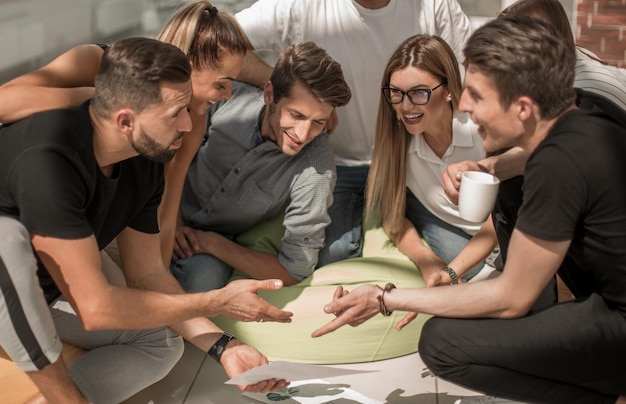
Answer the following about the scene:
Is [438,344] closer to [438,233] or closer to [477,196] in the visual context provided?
[477,196]

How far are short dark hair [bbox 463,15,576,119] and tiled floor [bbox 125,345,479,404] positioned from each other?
106 cm

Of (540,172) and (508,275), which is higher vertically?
(540,172)

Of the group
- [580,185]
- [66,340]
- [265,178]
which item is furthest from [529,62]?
[66,340]

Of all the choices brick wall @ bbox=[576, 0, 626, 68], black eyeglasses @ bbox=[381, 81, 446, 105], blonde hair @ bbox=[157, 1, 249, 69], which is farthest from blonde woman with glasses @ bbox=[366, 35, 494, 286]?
brick wall @ bbox=[576, 0, 626, 68]

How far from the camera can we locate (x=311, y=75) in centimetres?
308

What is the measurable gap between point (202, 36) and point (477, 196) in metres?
1.09

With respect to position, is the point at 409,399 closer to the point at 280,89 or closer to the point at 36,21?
the point at 280,89

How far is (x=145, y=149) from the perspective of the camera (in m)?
2.47

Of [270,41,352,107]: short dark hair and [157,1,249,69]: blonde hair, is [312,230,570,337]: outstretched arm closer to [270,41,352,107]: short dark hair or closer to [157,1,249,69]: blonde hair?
[270,41,352,107]: short dark hair

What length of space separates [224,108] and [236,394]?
1110mm

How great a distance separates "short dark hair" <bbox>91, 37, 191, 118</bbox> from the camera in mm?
2383

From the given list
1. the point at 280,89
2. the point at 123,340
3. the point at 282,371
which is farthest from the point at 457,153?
the point at 123,340

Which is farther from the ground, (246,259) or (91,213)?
(91,213)

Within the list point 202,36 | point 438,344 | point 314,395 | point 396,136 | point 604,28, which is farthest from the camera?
point 604,28
